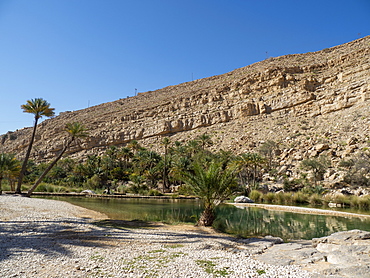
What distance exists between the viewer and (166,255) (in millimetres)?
6656

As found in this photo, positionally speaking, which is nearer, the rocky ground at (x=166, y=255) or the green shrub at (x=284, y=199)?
the rocky ground at (x=166, y=255)

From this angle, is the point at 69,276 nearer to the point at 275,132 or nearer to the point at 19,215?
the point at 19,215

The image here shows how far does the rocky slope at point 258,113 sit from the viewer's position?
41.6 meters

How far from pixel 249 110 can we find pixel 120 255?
5304cm

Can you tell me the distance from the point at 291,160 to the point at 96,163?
35627mm

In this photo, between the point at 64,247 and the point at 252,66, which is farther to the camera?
the point at 252,66

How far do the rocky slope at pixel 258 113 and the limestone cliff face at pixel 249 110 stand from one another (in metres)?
0.18

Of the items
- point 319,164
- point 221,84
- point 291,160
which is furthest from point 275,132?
point 221,84

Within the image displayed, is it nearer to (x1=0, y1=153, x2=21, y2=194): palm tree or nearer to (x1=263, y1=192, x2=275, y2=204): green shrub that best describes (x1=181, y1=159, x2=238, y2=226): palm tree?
(x1=263, y1=192, x2=275, y2=204): green shrub

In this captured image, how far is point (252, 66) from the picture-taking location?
78.8m

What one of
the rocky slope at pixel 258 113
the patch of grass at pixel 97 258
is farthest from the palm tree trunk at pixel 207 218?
the rocky slope at pixel 258 113

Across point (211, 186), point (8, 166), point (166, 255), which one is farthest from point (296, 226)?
point (8, 166)

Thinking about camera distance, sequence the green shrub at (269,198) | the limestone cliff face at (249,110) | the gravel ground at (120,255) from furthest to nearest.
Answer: the limestone cliff face at (249,110), the green shrub at (269,198), the gravel ground at (120,255)

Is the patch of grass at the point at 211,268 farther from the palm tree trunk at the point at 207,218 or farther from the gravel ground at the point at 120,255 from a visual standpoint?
the palm tree trunk at the point at 207,218
